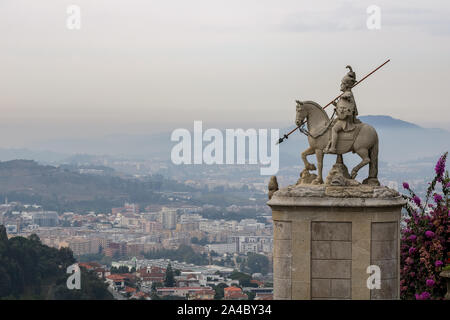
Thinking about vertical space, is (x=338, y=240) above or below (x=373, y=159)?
below

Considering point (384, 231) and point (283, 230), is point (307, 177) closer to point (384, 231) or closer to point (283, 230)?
point (283, 230)

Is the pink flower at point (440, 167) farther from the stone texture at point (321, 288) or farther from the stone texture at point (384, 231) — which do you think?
the stone texture at point (321, 288)

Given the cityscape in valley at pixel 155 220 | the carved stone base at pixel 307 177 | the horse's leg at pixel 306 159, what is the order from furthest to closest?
the cityscape in valley at pixel 155 220 < the horse's leg at pixel 306 159 < the carved stone base at pixel 307 177

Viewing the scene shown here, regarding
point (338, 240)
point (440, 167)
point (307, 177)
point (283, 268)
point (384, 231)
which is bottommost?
point (283, 268)

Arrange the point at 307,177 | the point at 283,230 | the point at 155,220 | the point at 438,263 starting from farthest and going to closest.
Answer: the point at 155,220 → the point at 438,263 → the point at 307,177 → the point at 283,230

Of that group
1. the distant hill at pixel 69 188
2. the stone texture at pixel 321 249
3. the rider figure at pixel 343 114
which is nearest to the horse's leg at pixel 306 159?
the rider figure at pixel 343 114

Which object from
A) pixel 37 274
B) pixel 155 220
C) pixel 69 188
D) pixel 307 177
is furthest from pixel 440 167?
pixel 69 188

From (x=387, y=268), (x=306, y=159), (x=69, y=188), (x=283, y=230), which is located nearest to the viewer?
(x=387, y=268)
